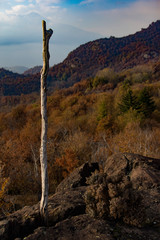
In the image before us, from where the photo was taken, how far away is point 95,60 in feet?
463

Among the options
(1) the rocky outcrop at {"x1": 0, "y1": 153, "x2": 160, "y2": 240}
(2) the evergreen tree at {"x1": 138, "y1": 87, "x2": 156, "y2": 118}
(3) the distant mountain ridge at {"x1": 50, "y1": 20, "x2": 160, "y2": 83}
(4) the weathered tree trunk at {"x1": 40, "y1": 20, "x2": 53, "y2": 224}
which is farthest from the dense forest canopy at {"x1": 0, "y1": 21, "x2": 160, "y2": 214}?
(4) the weathered tree trunk at {"x1": 40, "y1": 20, "x2": 53, "y2": 224}

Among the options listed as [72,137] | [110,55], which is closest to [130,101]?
[72,137]

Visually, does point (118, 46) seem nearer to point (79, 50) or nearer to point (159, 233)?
point (79, 50)

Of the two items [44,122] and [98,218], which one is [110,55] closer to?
[44,122]

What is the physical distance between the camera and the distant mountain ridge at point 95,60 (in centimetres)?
10856

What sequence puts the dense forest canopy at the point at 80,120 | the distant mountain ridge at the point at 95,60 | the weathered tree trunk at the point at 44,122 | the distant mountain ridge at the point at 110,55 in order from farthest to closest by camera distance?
the distant mountain ridge at the point at 110,55, the distant mountain ridge at the point at 95,60, the dense forest canopy at the point at 80,120, the weathered tree trunk at the point at 44,122

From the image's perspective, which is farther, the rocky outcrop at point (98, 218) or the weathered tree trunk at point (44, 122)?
the weathered tree trunk at point (44, 122)

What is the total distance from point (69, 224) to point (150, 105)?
3421 cm

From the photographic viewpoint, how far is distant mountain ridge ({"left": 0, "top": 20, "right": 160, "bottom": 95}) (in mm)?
108562

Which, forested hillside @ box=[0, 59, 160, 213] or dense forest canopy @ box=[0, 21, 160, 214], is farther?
dense forest canopy @ box=[0, 21, 160, 214]

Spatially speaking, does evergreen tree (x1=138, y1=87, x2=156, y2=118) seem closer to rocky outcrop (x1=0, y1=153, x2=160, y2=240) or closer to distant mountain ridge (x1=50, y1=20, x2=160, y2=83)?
rocky outcrop (x1=0, y1=153, x2=160, y2=240)

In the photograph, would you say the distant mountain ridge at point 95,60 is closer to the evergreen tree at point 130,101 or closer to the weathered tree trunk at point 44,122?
the evergreen tree at point 130,101

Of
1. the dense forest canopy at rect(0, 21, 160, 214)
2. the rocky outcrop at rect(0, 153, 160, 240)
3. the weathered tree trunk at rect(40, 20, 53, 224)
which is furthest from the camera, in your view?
the dense forest canopy at rect(0, 21, 160, 214)

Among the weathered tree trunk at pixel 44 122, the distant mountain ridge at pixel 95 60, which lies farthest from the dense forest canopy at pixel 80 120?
the weathered tree trunk at pixel 44 122
